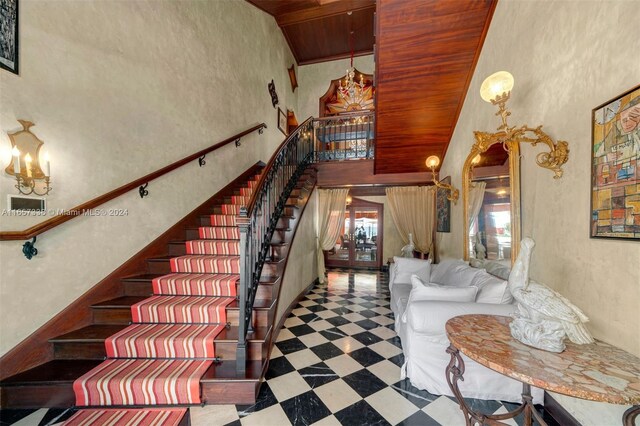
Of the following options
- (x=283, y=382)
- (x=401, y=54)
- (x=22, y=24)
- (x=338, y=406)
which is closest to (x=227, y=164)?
(x=22, y=24)

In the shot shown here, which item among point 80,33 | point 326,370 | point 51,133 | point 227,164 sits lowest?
point 326,370

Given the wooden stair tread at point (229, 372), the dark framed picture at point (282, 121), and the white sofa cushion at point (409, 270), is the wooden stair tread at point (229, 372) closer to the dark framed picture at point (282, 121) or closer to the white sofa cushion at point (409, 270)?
the white sofa cushion at point (409, 270)

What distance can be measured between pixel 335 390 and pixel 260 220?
1694mm

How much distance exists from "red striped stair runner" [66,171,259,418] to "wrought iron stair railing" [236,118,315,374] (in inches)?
13.5

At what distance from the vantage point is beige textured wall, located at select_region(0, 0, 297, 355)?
1.69 metres

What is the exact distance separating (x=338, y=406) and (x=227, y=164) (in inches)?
149

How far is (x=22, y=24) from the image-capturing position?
66.5 inches

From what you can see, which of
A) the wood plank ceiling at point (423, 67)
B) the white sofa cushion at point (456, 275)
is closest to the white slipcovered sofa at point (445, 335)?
the white sofa cushion at point (456, 275)

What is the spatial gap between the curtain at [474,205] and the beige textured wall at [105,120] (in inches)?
147

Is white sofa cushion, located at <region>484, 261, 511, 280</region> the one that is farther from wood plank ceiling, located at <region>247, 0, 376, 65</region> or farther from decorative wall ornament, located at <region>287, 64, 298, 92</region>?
decorative wall ornament, located at <region>287, 64, 298, 92</region>

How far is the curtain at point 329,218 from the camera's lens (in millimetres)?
5133

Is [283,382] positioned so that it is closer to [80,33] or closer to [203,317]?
[203,317]

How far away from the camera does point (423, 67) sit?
2.76 meters

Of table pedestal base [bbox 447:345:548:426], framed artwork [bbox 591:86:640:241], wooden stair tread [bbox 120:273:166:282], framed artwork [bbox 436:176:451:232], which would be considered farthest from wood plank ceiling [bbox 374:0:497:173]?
wooden stair tread [bbox 120:273:166:282]
